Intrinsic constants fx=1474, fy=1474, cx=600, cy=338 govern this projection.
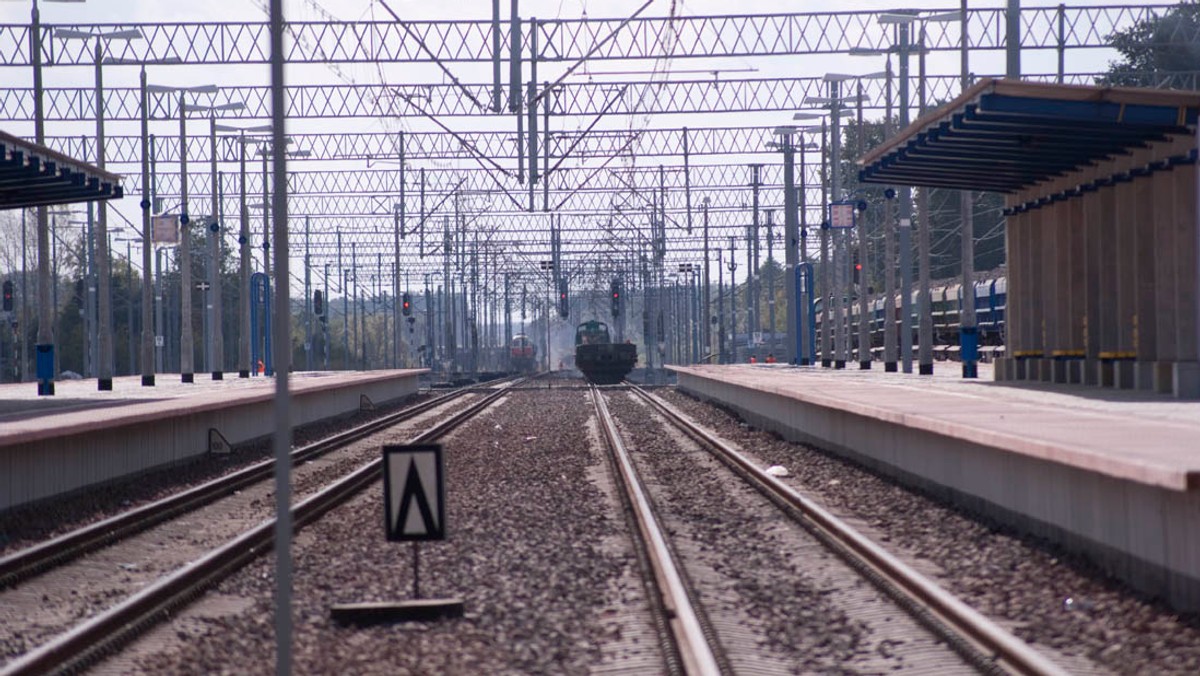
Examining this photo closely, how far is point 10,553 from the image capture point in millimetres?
13039

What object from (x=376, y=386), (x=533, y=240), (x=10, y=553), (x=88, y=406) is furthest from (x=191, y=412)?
(x=533, y=240)

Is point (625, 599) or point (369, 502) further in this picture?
point (369, 502)

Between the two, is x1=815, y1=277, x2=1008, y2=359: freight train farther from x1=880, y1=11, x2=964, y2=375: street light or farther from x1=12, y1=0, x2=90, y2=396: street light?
x1=12, y1=0, x2=90, y2=396: street light

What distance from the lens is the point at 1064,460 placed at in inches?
407

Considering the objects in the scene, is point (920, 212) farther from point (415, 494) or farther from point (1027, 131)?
point (415, 494)

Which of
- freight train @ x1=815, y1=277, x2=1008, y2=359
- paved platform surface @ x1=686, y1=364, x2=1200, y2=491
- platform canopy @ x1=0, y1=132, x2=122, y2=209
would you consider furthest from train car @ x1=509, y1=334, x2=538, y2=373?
paved platform surface @ x1=686, y1=364, x2=1200, y2=491

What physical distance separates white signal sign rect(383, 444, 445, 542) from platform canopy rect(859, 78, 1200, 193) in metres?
12.1

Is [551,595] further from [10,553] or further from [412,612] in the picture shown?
[10,553]

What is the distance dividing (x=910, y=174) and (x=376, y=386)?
2124 centimetres

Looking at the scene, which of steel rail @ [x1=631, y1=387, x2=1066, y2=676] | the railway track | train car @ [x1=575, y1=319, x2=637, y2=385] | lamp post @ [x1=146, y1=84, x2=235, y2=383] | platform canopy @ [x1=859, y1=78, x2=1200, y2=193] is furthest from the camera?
train car @ [x1=575, y1=319, x2=637, y2=385]

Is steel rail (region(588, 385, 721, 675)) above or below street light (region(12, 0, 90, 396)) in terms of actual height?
below

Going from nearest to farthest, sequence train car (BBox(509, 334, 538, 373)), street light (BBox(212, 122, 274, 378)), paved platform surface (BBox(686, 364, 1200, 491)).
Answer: paved platform surface (BBox(686, 364, 1200, 491))
street light (BBox(212, 122, 274, 378))
train car (BBox(509, 334, 538, 373))

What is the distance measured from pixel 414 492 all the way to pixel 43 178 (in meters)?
17.8

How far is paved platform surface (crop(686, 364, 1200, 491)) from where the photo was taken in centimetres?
955
